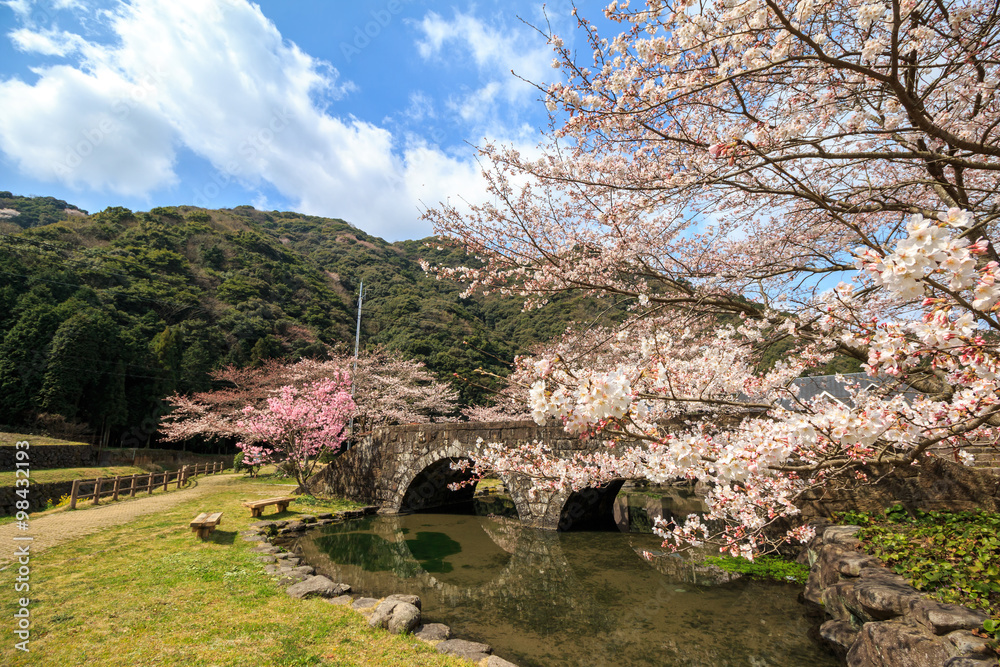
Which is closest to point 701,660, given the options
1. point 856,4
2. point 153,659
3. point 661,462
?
point 661,462

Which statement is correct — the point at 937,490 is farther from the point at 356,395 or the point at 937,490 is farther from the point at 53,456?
the point at 53,456

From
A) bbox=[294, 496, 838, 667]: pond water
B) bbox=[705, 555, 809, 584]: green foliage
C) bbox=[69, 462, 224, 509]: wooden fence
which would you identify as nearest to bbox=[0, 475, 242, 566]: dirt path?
bbox=[69, 462, 224, 509]: wooden fence

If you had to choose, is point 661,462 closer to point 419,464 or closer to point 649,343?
point 649,343

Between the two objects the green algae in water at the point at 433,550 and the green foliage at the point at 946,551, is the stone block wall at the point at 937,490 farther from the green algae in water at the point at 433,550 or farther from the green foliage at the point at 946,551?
the green algae in water at the point at 433,550

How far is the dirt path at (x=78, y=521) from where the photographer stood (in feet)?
20.9

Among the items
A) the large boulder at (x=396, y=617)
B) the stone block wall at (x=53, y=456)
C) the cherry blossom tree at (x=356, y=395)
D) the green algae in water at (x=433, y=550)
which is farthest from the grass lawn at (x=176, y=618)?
the cherry blossom tree at (x=356, y=395)

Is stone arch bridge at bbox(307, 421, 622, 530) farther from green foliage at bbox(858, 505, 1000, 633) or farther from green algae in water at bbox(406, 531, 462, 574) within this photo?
green foliage at bbox(858, 505, 1000, 633)

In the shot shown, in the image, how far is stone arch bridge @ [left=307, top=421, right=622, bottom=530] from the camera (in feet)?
34.3

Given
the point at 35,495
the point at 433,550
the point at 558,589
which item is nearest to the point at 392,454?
the point at 433,550

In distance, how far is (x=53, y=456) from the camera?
50.1ft

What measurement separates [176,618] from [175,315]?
2884 cm

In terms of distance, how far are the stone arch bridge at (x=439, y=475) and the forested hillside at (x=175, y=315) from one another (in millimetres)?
2901

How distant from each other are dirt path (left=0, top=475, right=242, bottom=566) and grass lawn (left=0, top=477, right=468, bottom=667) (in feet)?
1.52

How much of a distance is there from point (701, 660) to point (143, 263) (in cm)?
3636
